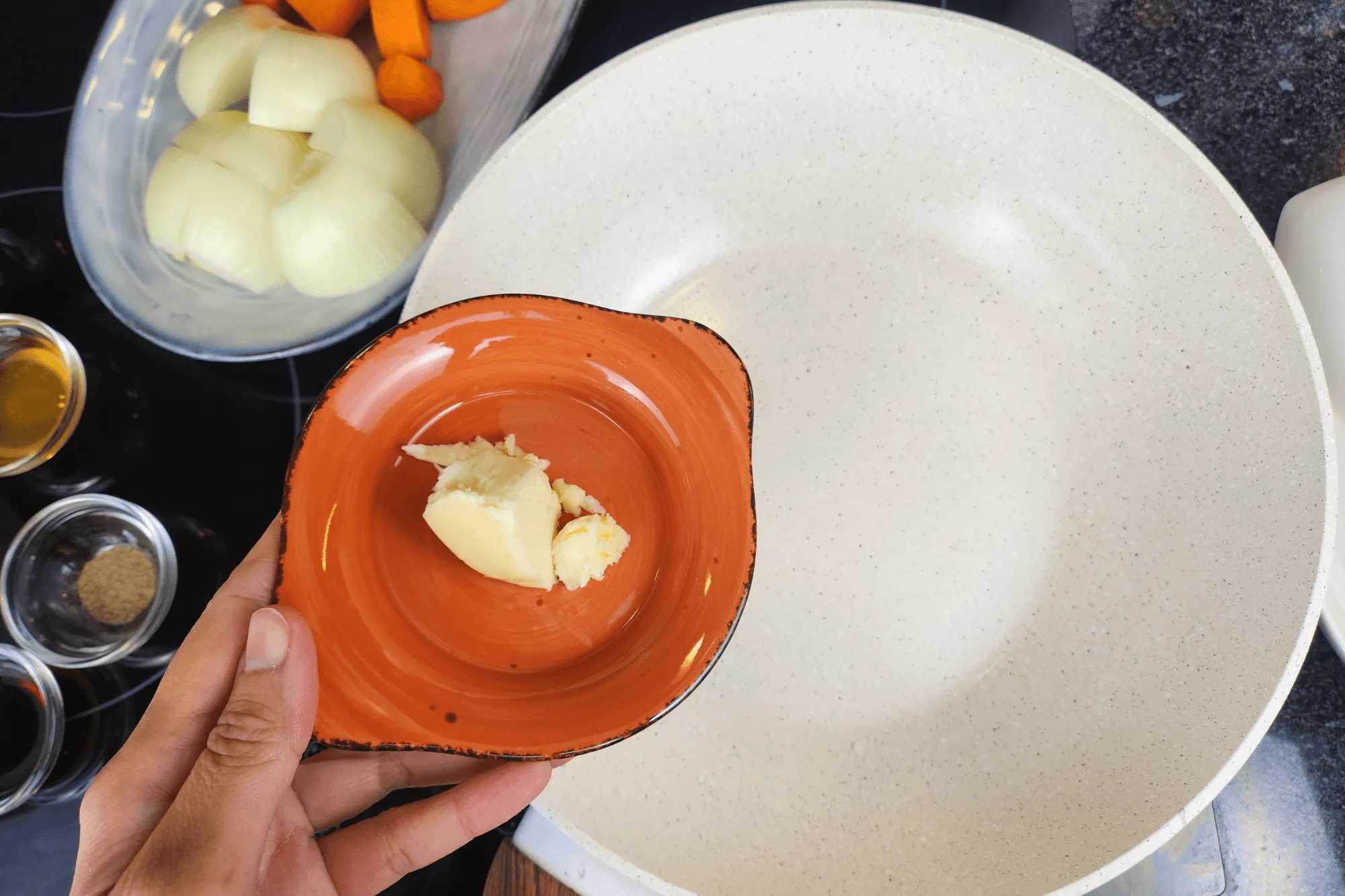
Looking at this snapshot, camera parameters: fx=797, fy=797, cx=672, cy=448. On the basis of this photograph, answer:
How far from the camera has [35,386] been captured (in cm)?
70

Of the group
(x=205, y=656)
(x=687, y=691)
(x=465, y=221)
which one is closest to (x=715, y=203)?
(x=465, y=221)

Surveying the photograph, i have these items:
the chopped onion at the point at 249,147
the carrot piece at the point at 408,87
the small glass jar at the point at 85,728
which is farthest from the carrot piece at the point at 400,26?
the small glass jar at the point at 85,728

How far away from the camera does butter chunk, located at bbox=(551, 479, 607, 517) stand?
57cm

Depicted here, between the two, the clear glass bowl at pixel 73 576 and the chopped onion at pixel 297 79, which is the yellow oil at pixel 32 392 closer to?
the clear glass bowl at pixel 73 576

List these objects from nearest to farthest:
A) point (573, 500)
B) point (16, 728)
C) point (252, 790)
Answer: point (252, 790) < point (573, 500) < point (16, 728)

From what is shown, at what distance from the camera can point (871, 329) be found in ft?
2.21

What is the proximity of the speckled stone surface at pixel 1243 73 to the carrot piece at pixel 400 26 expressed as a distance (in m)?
0.61

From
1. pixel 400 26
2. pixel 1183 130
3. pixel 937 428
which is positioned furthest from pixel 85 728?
pixel 1183 130

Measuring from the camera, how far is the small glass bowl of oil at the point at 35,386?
68cm

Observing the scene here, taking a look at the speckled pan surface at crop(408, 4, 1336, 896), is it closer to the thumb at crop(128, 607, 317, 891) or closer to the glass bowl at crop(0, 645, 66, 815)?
the thumb at crop(128, 607, 317, 891)

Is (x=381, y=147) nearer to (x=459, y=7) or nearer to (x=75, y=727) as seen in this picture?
(x=459, y=7)

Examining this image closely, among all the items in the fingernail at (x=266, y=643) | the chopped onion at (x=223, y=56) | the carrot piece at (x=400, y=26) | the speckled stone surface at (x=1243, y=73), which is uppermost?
the speckled stone surface at (x=1243, y=73)

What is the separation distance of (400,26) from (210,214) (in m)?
0.22

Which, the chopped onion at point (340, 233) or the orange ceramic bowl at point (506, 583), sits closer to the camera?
the orange ceramic bowl at point (506, 583)
